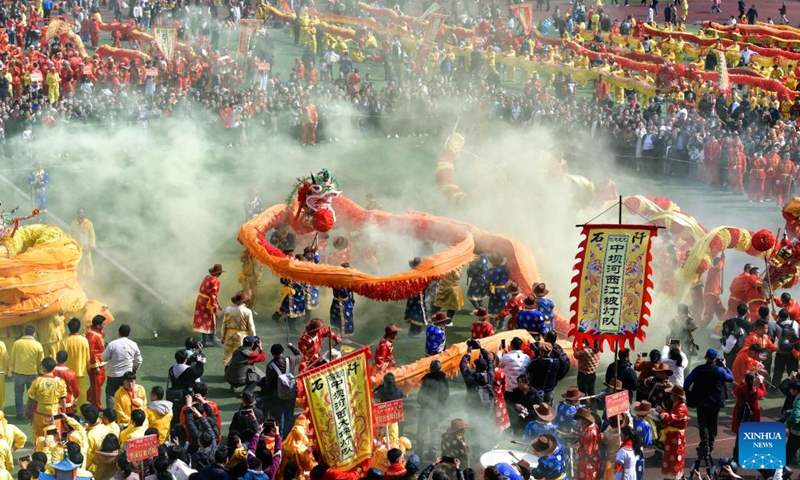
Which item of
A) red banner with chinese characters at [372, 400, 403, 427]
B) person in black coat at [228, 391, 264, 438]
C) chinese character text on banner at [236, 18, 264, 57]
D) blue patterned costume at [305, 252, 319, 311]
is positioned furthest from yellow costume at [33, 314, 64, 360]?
chinese character text on banner at [236, 18, 264, 57]

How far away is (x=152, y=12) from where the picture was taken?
42.1 metres

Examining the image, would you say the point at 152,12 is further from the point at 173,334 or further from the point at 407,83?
the point at 173,334

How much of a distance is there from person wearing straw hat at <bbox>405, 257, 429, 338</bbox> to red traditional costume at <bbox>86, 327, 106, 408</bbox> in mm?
5021

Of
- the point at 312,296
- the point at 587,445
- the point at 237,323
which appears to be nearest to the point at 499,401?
the point at 587,445

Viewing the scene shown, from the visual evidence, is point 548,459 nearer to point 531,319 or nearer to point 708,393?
point 708,393

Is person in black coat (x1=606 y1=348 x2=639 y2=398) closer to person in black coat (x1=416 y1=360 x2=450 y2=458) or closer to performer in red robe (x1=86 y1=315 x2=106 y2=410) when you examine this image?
person in black coat (x1=416 y1=360 x2=450 y2=458)

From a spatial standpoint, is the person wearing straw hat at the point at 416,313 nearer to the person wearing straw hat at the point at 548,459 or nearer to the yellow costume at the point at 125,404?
the yellow costume at the point at 125,404

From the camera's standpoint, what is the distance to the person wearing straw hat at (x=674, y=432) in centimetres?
1316

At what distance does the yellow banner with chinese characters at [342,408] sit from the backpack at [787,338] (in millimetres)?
7099

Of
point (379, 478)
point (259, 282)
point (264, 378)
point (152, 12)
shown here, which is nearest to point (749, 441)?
point (379, 478)

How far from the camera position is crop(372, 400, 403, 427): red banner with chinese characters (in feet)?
39.6

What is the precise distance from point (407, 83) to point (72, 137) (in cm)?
1070

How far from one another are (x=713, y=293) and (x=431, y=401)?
7.05m

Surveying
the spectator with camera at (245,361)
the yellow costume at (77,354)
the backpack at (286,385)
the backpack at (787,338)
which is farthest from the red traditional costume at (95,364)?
the backpack at (787,338)
